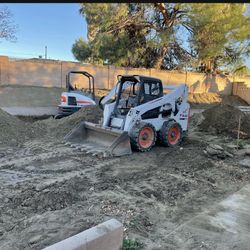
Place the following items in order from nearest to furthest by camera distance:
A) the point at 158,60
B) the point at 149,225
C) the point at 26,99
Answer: the point at 149,225 < the point at 26,99 < the point at 158,60

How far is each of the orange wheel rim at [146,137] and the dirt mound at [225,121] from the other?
425cm

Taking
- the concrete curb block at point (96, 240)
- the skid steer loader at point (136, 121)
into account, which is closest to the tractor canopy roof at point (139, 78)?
the skid steer loader at point (136, 121)

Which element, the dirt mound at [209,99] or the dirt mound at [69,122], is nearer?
the dirt mound at [69,122]

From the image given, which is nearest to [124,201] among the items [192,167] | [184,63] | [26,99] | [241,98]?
[192,167]

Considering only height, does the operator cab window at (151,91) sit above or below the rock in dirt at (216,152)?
above

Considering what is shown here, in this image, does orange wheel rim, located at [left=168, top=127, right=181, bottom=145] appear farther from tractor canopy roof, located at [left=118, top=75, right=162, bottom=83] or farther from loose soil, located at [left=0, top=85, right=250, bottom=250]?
tractor canopy roof, located at [left=118, top=75, right=162, bottom=83]

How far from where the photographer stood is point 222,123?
1154 cm

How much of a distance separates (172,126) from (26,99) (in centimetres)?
1048

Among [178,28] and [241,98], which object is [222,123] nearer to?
[178,28]

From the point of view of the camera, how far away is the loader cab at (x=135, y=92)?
8.12m

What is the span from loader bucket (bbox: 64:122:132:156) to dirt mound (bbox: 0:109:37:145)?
53.5 inches

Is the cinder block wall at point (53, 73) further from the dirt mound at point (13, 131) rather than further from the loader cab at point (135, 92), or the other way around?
the loader cab at point (135, 92)

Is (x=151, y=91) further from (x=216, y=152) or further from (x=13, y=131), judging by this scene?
(x=13, y=131)

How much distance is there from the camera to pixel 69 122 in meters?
9.95
